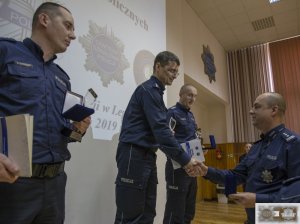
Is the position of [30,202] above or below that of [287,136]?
below

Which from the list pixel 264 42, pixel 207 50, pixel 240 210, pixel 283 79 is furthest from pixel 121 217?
pixel 264 42

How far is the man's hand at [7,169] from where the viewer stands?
818mm

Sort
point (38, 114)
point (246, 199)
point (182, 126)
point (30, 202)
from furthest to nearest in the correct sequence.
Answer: point (182, 126), point (246, 199), point (38, 114), point (30, 202)

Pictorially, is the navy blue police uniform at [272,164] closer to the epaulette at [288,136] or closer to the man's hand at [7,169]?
the epaulette at [288,136]

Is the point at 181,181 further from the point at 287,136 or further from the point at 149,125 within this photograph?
the point at 287,136

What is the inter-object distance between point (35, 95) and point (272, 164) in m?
1.22

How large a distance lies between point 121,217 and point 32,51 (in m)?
1.02

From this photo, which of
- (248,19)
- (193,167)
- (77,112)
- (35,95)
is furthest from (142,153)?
(248,19)

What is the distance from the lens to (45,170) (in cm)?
106

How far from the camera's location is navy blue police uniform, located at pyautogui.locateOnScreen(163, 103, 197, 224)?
2.16m

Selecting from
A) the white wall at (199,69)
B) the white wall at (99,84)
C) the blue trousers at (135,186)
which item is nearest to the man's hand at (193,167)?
the blue trousers at (135,186)

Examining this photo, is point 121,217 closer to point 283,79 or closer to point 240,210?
point 240,210

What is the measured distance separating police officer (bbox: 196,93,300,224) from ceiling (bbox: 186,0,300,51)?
391cm

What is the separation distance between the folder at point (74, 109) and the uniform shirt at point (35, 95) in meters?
0.06
